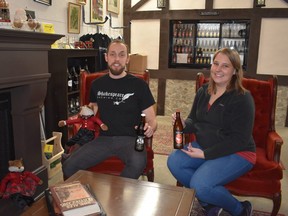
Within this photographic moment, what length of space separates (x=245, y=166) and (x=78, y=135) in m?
1.34

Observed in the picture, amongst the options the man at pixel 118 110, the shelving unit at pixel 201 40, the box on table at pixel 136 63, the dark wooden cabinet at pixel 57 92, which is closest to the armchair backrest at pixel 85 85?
the man at pixel 118 110

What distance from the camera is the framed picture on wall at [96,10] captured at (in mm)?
4520

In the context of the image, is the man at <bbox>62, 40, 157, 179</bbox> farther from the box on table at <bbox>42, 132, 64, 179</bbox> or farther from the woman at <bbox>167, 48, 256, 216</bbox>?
the box on table at <bbox>42, 132, 64, 179</bbox>

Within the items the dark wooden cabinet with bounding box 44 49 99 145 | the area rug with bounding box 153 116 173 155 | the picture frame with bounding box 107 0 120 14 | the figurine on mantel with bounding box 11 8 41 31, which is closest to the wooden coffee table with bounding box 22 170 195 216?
the figurine on mantel with bounding box 11 8 41 31

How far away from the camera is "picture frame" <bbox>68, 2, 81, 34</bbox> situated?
12.6 feet

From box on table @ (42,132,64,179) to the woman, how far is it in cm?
146

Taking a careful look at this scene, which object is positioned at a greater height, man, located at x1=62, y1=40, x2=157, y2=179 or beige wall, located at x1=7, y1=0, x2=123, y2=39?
beige wall, located at x1=7, y1=0, x2=123, y2=39

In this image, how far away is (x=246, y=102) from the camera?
6.24 ft

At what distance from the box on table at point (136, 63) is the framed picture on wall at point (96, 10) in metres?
1.01

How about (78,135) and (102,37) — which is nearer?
(78,135)

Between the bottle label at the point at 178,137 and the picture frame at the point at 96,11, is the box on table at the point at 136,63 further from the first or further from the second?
the bottle label at the point at 178,137

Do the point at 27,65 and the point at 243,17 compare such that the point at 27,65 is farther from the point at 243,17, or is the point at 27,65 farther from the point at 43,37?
the point at 243,17

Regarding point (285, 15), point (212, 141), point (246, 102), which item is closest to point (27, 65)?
point (212, 141)

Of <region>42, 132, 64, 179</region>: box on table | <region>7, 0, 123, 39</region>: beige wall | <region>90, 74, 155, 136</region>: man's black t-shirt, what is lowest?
<region>42, 132, 64, 179</region>: box on table
